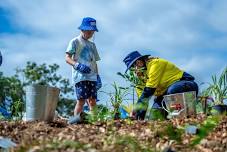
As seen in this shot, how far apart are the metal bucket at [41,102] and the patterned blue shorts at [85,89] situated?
170 centimetres

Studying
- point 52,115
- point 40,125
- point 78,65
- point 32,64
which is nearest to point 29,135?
point 40,125

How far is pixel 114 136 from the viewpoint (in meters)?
5.08

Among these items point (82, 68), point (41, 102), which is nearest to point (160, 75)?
point (82, 68)

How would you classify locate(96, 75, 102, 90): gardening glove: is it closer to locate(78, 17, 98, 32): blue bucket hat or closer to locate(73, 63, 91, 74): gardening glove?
locate(73, 63, 91, 74): gardening glove

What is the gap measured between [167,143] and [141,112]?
293cm

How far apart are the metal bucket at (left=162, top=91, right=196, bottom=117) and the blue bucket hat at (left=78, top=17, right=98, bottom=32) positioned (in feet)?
5.65

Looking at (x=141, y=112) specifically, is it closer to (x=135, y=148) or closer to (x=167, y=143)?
(x=167, y=143)

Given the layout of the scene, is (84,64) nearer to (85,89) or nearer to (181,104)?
(85,89)

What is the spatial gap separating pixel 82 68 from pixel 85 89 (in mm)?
361

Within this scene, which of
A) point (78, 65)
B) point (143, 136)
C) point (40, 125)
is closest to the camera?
point (143, 136)

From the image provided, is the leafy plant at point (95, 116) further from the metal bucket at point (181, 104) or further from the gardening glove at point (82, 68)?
the gardening glove at point (82, 68)

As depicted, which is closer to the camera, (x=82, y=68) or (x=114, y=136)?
(x=114, y=136)

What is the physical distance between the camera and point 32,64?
35281mm

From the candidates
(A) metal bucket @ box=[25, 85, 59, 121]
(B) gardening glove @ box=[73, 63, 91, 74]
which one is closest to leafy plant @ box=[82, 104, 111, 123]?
(A) metal bucket @ box=[25, 85, 59, 121]
